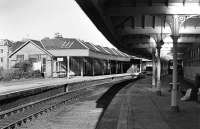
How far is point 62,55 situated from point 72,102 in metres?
41.1

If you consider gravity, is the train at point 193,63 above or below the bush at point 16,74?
above

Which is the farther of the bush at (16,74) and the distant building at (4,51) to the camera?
the distant building at (4,51)

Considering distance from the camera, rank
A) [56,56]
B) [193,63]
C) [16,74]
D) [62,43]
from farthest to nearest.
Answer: [62,43]
[56,56]
[16,74]
[193,63]

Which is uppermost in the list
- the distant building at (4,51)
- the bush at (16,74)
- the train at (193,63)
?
the distant building at (4,51)

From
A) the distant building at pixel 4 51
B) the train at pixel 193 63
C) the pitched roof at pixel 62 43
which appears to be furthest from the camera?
the distant building at pixel 4 51

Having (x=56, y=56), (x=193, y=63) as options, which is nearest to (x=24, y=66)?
(x=56, y=56)

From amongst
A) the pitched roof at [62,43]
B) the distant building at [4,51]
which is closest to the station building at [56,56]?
the pitched roof at [62,43]

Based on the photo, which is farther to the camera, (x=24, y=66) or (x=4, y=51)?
(x=4, y=51)

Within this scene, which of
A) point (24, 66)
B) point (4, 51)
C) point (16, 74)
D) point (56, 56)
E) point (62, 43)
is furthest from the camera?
point (4, 51)

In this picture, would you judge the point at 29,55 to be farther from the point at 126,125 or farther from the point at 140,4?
the point at 126,125

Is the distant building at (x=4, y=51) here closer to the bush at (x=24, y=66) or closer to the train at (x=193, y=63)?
the bush at (x=24, y=66)

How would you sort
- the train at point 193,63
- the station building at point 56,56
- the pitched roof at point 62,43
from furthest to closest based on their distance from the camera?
1. the pitched roof at point 62,43
2. the station building at point 56,56
3. the train at point 193,63

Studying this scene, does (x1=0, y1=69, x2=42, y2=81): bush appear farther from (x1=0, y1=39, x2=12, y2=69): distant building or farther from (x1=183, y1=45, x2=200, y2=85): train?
(x1=0, y1=39, x2=12, y2=69): distant building

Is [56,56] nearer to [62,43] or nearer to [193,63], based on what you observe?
[62,43]
